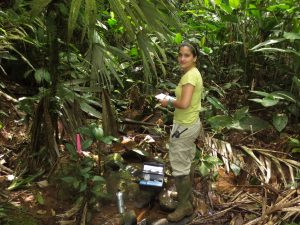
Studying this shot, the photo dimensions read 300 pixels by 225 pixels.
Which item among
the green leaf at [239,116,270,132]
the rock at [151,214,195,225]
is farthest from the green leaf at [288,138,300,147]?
the rock at [151,214,195,225]

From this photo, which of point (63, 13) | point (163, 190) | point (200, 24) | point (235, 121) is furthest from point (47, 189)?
point (200, 24)

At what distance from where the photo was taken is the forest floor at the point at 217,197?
3.15 m

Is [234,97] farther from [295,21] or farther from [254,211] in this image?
[254,211]

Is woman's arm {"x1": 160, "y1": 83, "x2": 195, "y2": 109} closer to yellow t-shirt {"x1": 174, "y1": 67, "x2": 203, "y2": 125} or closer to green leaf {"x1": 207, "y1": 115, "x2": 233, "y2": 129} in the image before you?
yellow t-shirt {"x1": 174, "y1": 67, "x2": 203, "y2": 125}

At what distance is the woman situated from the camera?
2.94m

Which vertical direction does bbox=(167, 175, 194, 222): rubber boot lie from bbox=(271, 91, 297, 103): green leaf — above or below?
below

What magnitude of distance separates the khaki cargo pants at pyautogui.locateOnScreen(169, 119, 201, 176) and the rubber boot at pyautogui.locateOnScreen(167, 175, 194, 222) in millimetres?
67

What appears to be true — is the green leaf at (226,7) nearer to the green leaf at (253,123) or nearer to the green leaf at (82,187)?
the green leaf at (253,123)

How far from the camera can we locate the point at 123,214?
3.11 meters

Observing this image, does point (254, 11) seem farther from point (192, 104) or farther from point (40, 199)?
point (40, 199)

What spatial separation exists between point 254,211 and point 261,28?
8.79 feet

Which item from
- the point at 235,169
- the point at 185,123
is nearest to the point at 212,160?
the point at 235,169

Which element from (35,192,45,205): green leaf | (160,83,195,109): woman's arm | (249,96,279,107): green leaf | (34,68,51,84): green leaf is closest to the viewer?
(160,83,195,109): woman's arm

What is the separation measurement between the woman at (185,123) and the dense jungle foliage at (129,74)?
280 millimetres
